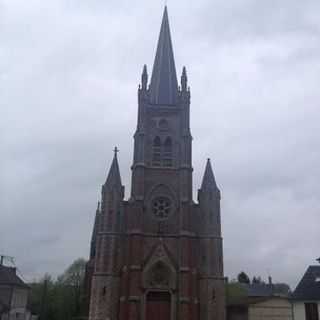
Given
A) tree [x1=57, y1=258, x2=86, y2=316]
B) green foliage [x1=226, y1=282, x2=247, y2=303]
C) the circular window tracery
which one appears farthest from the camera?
green foliage [x1=226, y1=282, x2=247, y2=303]

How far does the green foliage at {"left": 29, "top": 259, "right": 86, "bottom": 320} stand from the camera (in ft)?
201

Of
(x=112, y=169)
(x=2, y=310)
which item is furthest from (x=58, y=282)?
(x=112, y=169)

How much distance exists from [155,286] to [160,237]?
165 inches

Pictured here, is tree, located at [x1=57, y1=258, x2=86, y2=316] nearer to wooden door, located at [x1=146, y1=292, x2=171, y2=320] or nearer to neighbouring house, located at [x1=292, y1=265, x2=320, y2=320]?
wooden door, located at [x1=146, y1=292, x2=171, y2=320]

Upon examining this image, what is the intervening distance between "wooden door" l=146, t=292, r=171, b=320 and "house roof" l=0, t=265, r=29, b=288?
70.4ft

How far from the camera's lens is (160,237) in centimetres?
3944

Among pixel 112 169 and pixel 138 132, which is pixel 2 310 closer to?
pixel 112 169

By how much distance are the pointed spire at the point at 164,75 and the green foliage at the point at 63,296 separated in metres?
25.9

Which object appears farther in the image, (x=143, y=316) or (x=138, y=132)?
(x=138, y=132)

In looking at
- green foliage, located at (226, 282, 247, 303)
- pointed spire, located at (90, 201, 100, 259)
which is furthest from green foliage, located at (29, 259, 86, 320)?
green foliage, located at (226, 282, 247, 303)

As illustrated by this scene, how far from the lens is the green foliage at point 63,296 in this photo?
6125cm

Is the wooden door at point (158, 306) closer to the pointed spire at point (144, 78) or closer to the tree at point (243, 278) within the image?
the pointed spire at point (144, 78)

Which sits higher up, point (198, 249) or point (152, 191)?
point (152, 191)

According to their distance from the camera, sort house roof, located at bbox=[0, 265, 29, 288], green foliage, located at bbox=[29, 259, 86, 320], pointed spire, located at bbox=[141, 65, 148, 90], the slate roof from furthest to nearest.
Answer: the slate roof < green foliage, located at bbox=[29, 259, 86, 320] < house roof, located at bbox=[0, 265, 29, 288] < pointed spire, located at bbox=[141, 65, 148, 90]
